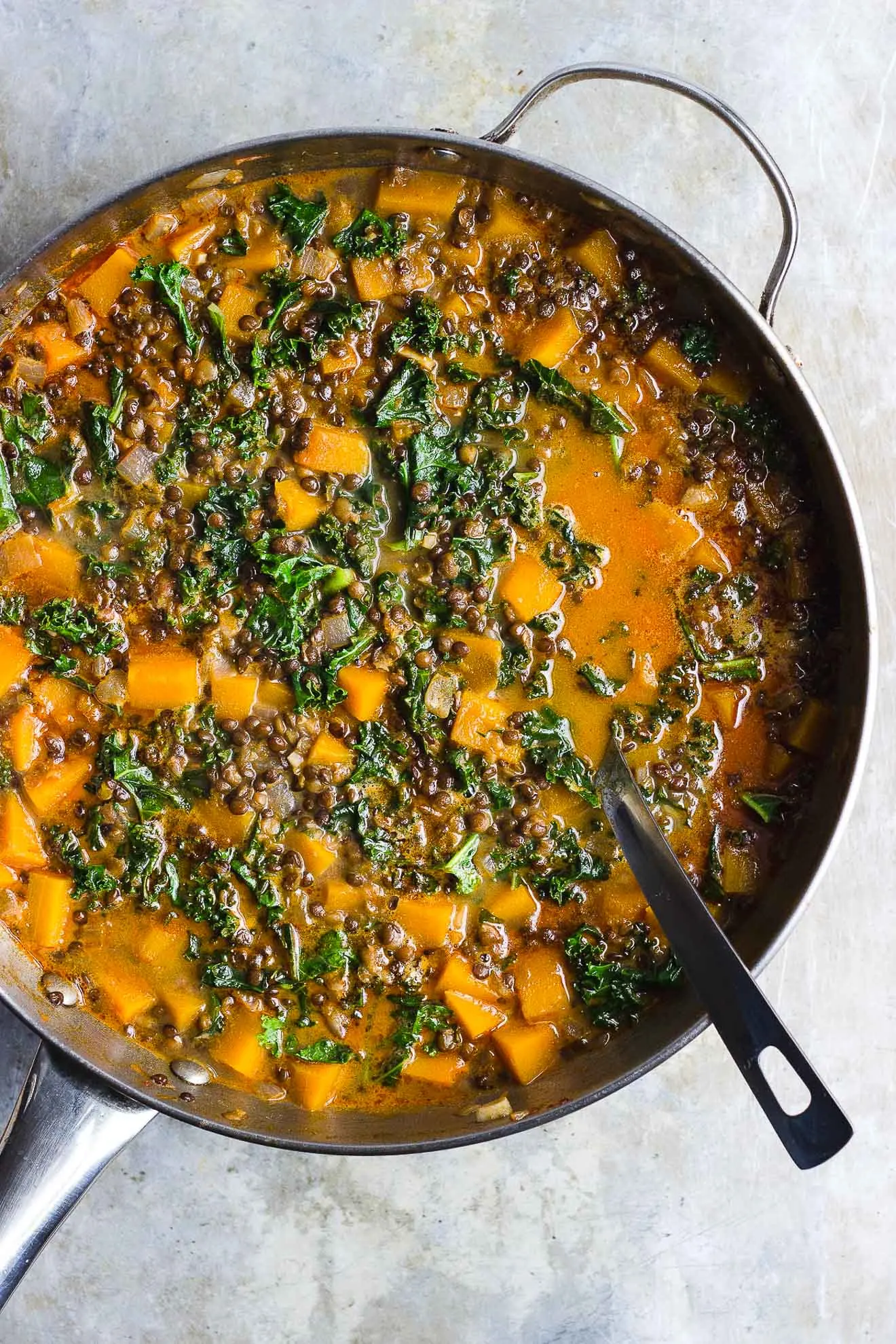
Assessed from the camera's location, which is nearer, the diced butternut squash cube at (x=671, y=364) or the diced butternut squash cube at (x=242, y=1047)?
the diced butternut squash cube at (x=671, y=364)

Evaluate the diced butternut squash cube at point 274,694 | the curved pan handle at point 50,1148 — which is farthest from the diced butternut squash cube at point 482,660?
the curved pan handle at point 50,1148

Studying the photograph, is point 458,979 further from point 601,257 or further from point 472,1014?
point 601,257

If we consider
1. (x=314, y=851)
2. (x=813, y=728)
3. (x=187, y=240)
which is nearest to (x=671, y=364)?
(x=813, y=728)

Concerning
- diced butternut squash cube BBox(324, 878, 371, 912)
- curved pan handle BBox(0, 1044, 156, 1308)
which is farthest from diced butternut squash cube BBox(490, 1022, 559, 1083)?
curved pan handle BBox(0, 1044, 156, 1308)

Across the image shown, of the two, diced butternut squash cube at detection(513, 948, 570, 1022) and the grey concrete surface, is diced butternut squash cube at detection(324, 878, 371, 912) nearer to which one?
diced butternut squash cube at detection(513, 948, 570, 1022)

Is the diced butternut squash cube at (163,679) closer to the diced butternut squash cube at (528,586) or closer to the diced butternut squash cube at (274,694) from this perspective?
the diced butternut squash cube at (274,694)

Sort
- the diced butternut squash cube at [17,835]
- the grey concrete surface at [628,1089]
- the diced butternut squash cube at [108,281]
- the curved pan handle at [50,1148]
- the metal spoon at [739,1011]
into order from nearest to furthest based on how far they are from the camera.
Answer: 1. the metal spoon at [739,1011]
2. the curved pan handle at [50,1148]
3. the diced butternut squash cube at [108,281]
4. the diced butternut squash cube at [17,835]
5. the grey concrete surface at [628,1089]
